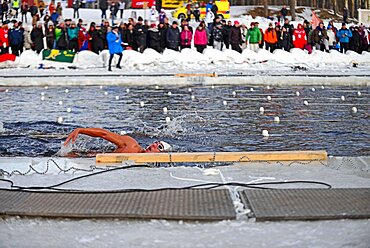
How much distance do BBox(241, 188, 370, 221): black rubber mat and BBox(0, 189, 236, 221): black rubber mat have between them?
0.24 meters

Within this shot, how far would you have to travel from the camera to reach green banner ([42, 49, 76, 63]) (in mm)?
25438

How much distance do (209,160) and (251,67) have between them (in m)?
18.0

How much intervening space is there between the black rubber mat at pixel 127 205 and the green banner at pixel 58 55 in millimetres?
19774

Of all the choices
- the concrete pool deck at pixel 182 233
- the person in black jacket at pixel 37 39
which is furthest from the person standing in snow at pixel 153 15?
the concrete pool deck at pixel 182 233

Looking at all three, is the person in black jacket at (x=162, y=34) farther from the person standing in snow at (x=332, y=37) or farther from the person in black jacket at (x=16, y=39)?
the person standing in snow at (x=332, y=37)

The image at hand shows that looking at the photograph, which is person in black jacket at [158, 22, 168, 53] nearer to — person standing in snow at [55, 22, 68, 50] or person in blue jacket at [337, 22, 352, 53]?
person standing in snow at [55, 22, 68, 50]

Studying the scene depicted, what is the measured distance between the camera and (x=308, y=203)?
562 centimetres

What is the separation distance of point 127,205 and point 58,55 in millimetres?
20617

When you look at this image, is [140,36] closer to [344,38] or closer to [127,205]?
[344,38]

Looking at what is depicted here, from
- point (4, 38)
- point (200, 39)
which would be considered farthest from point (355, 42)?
point (4, 38)

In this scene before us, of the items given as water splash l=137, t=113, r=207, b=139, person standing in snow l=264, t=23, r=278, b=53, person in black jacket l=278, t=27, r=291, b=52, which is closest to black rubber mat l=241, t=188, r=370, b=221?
water splash l=137, t=113, r=207, b=139

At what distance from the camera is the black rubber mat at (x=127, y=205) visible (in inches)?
209

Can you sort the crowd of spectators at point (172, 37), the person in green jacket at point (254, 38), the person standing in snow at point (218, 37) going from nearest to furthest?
the crowd of spectators at point (172, 37), the person standing in snow at point (218, 37), the person in green jacket at point (254, 38)

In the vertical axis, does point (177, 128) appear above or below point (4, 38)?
below
